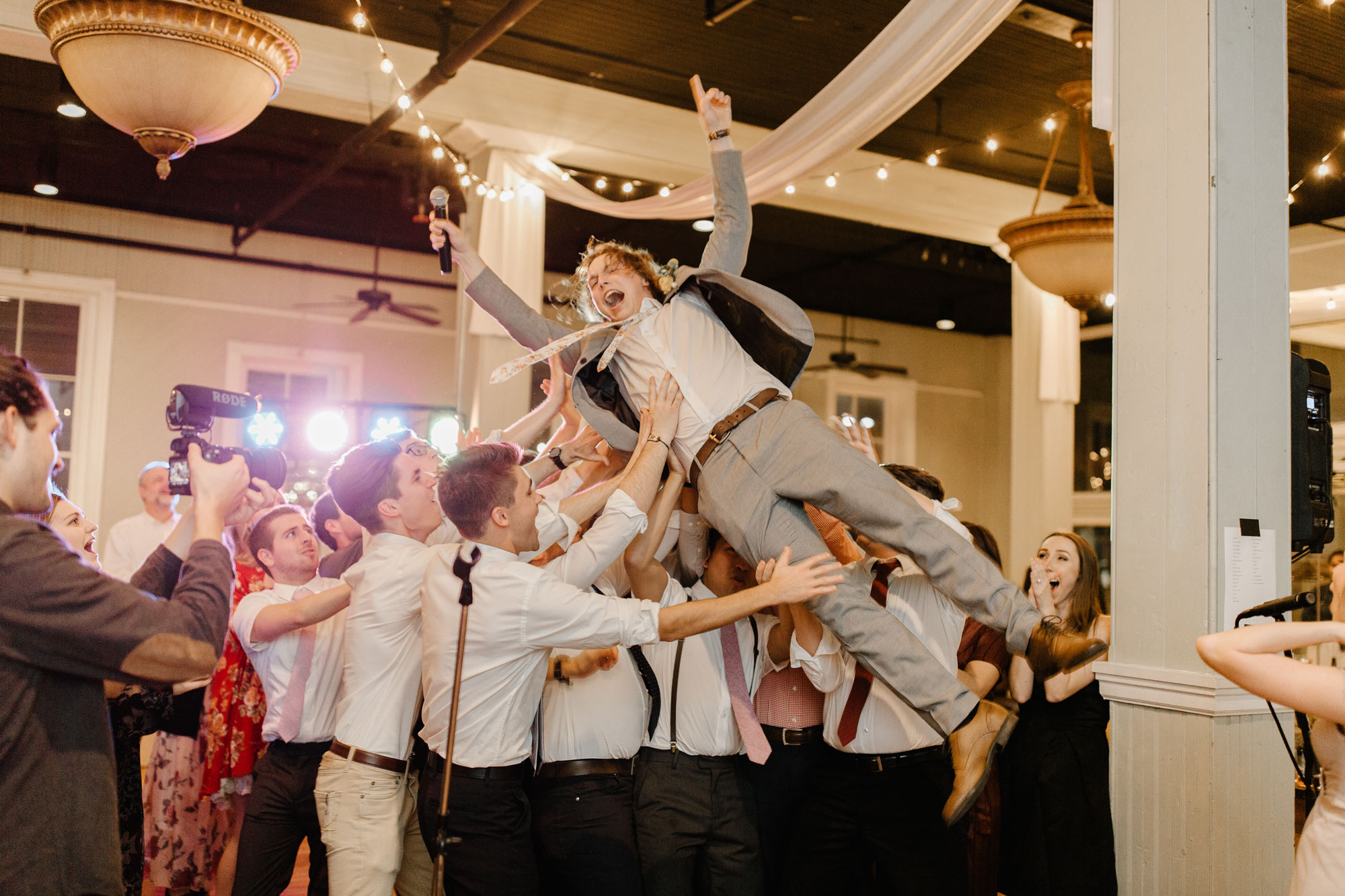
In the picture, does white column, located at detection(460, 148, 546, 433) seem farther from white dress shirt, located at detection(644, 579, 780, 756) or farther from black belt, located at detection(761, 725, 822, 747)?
black belt, located at detection(761, 725, 822, 747)

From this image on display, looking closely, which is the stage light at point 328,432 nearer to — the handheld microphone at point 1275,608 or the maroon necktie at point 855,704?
the maroon necktie at point 855,704

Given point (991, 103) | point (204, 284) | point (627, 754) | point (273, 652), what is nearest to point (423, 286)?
point (204, 284)

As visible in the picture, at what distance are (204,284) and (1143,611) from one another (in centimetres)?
946

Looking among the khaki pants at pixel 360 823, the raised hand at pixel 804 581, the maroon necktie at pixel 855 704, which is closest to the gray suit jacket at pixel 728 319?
the raised hand at pixel 804 581

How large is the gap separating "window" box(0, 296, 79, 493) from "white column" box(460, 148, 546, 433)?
4701 millimetres

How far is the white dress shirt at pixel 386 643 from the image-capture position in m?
2.77

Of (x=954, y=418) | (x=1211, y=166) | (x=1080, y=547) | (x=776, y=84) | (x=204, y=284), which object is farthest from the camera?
(x=954, y=418)

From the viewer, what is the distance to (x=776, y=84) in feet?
21.6

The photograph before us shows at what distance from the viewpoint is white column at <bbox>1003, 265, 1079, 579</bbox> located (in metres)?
7.32

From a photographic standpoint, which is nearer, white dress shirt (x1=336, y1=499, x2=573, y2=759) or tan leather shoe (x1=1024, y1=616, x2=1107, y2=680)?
tan leather shoe (x1=1024, y1=616, x2=1107, y2=680)

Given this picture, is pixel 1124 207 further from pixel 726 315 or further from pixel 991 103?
pixel 991 103

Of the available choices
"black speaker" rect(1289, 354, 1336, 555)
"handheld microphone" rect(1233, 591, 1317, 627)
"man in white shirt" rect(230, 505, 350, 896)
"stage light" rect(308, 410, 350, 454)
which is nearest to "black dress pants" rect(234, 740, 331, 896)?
"man in white shirt" rect(230, 505, 350, 896)

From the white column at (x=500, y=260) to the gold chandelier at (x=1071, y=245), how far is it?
276 centimetres

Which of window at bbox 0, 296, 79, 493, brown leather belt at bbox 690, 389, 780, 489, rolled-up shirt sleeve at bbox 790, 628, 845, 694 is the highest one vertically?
window at bbox 0, 296, 79, 493
